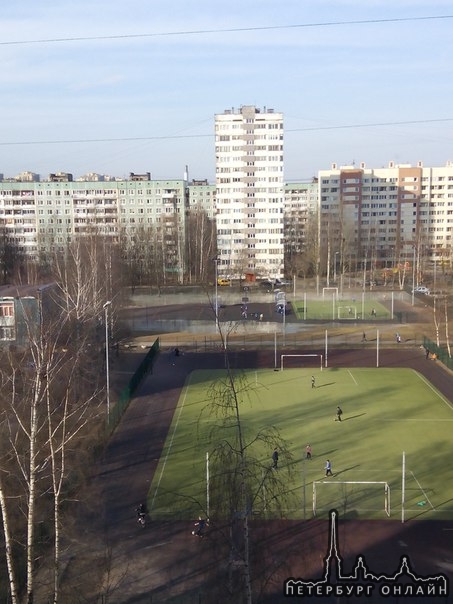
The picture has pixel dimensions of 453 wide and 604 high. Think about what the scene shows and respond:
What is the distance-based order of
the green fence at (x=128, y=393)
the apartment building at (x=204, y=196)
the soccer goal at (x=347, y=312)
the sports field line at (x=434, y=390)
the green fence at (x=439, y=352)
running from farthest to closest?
the apartment building at (x=204, y=196) < the soccer goal at (x=347, y=312) < the green fence at (x=439, y=352) < the sports field line at (x=434, y=390) < the green fence at (x=128, y=393)

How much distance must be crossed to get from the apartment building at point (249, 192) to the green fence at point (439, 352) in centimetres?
2083

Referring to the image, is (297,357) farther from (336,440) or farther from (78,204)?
(78,204)

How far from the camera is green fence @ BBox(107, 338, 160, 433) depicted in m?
15.7

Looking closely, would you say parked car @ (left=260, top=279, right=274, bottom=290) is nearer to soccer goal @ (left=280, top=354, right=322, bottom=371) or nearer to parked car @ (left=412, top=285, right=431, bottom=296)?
parked car @ (left=412, top=285, right=431, bottom=296)

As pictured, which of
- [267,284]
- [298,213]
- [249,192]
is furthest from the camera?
[298,213]

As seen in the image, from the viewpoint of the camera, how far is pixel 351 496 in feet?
39.6

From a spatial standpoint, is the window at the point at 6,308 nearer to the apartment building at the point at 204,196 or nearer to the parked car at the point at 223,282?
the parked car at the point at 223,282

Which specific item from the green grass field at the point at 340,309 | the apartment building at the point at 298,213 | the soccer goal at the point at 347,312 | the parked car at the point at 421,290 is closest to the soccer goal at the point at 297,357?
the green grass field at the point at 340,309

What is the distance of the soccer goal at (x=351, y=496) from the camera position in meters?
11.6

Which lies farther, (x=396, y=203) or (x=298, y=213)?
(x=298, y=213)

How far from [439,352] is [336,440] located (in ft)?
31.3

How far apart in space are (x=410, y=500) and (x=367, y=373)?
9.62 metres

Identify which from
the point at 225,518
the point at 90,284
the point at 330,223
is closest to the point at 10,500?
the point at 225,518

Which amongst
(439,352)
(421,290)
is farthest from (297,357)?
(421,290)
